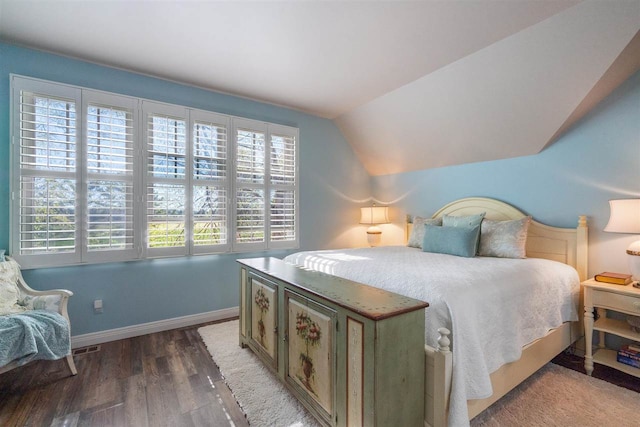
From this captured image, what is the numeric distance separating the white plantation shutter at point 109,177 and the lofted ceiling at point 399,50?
17.7 inches

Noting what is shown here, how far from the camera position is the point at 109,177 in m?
2.69

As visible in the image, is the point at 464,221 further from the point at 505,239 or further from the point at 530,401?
the point at 530,401

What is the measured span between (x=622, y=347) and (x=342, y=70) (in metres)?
3.29

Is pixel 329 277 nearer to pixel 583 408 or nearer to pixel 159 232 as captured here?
pixel 583 408

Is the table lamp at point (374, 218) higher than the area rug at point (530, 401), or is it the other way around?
the table lamp at point (374, 218)

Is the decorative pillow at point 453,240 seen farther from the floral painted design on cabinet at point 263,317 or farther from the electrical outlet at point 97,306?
the electrical outlet at point 97,306

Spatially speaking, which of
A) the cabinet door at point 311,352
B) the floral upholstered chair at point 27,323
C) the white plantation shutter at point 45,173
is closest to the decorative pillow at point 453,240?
the cabinet door at point 311,352

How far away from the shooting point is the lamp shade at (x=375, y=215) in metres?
4.30

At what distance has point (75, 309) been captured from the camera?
102 inches

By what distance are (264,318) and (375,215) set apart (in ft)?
8.65

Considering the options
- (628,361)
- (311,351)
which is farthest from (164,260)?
(628,361)

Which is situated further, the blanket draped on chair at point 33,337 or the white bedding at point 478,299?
the blanket draped on chair at point 33,337

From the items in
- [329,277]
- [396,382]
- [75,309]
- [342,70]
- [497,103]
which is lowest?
[75,309]

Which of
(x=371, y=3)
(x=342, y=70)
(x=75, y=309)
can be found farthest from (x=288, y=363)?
(x=342, y=70)
